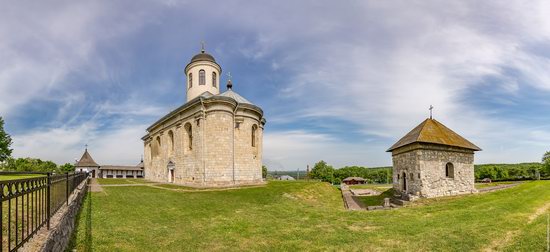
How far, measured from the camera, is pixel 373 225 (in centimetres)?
1088

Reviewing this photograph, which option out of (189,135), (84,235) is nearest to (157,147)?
(189,135)

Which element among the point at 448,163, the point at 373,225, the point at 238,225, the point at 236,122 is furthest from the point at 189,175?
the point at 448,163

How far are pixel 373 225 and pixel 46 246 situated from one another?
9.93m

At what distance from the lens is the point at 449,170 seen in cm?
1891

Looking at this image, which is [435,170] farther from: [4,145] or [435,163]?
[4,145]

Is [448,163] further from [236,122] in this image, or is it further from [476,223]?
[236,122]

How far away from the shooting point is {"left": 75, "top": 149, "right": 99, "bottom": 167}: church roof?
156 ft

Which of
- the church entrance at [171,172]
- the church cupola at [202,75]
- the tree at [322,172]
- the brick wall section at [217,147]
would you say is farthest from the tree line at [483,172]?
the church entrance at [171,172]

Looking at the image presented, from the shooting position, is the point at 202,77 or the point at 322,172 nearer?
the point at 202,77

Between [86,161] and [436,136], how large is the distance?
5147 cm

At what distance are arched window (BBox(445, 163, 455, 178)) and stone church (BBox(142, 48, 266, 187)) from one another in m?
14.4

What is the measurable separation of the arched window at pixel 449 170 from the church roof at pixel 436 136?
1394 mm

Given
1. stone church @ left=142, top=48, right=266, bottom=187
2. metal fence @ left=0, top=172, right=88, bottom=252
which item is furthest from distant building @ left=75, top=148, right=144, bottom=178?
metal fence @ left=0, top=172, right=88, bottom=252

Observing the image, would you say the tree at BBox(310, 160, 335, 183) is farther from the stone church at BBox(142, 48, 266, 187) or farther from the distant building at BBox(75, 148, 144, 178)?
the stone church at BBox(142, 48, 266, 187)
